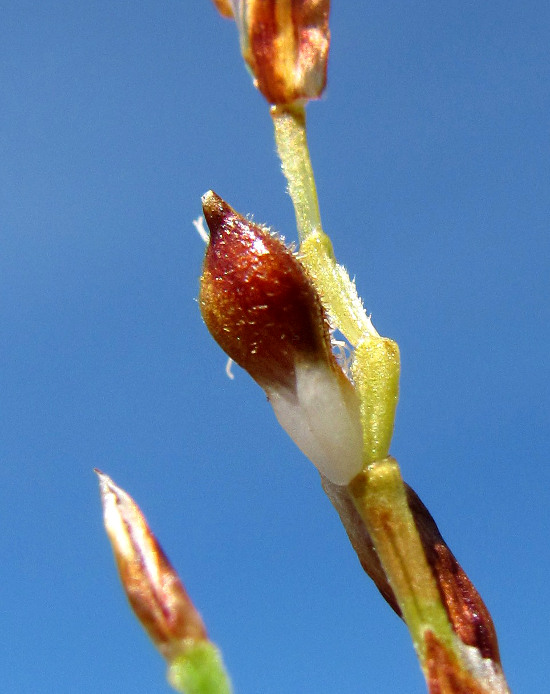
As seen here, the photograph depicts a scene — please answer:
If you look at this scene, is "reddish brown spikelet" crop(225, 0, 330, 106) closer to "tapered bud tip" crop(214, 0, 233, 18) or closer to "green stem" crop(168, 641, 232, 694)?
"tapered bud tip" crop(214, 0, 233, 18)

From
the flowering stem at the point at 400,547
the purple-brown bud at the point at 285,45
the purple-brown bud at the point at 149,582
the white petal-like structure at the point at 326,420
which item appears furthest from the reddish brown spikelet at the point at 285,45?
the purple-brown bud at the point at 149,582

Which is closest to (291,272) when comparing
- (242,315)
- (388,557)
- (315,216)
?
(242,315)

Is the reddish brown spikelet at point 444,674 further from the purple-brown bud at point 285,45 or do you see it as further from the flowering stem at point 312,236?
the purple-brown bud at point 285,45

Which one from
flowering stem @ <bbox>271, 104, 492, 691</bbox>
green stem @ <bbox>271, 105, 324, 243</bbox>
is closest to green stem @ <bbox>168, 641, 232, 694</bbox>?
flowering stem @ <bbox>271, 104, 492, 691</bbox>

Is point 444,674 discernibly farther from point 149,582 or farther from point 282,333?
point 282,333

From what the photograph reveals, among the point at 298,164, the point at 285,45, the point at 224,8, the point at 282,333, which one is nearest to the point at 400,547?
the point at 282,333

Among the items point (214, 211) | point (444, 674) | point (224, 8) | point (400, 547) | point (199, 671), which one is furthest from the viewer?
point (224, 8)

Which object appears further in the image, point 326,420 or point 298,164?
point 298,164
